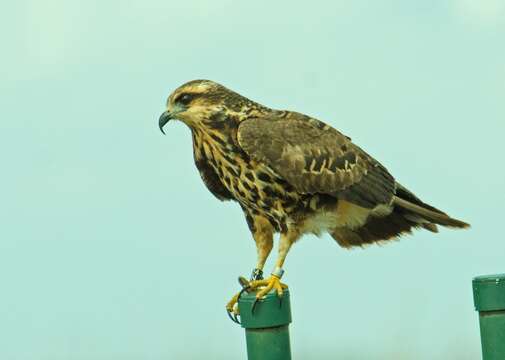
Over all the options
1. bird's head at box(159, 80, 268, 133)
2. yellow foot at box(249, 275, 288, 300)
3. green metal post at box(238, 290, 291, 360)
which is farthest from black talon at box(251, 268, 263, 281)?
green metal post at box(238, 290, 291, 360)

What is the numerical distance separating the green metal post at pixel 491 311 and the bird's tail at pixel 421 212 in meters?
1.80

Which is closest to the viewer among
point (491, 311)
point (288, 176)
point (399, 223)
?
point (491, 311)

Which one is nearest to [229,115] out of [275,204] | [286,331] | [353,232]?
[275,204]

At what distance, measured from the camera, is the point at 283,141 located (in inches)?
270

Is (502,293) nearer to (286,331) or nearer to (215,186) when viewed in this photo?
(286,331)

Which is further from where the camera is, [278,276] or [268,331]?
[278,276]

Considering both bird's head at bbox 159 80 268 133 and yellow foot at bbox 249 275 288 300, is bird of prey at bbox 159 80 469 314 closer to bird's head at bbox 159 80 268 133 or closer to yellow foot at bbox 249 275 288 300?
bird's head at bbox 159 80 268 133

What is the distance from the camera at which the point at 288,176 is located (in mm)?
6805

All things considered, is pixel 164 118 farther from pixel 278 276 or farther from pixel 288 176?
pixel 278 276

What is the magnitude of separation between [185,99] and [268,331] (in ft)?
8.02

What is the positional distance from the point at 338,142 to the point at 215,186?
0.97 meters

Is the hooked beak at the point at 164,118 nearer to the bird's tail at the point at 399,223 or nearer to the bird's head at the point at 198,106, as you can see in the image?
the bird's head at the point at 198,106

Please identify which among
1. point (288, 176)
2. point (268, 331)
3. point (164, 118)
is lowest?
point (268, 331)

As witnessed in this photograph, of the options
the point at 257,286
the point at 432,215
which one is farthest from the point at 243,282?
the point at 432,215
